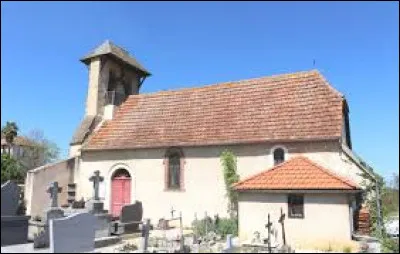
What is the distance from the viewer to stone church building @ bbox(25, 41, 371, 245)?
16531mm

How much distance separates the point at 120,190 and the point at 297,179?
10826mm

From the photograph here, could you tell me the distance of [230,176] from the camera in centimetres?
2000

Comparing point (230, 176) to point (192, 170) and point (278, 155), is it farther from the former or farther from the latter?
point (278, 155)

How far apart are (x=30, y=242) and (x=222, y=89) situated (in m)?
13.3

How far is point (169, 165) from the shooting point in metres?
22.2

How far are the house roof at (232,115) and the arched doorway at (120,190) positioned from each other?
1.64 m

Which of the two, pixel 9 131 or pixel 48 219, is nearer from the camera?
pixel 48 219

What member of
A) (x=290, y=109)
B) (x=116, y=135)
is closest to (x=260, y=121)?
(x=290, y=109)

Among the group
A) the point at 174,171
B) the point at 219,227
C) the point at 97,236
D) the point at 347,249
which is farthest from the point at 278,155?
the point at 97,236

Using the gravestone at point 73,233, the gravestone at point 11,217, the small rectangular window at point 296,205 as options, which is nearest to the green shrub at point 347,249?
the small rectangular window at point 296,205

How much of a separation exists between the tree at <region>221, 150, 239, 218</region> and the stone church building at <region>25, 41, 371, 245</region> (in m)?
0.35

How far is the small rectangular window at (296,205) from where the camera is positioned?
16.1m

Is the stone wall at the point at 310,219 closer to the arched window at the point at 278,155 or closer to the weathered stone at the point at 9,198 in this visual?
the arched window at the point at 278,155

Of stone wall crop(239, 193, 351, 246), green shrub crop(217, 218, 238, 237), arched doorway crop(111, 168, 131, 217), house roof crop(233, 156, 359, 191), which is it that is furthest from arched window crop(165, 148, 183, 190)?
stone wall crop(239, 193, 351, 246)
